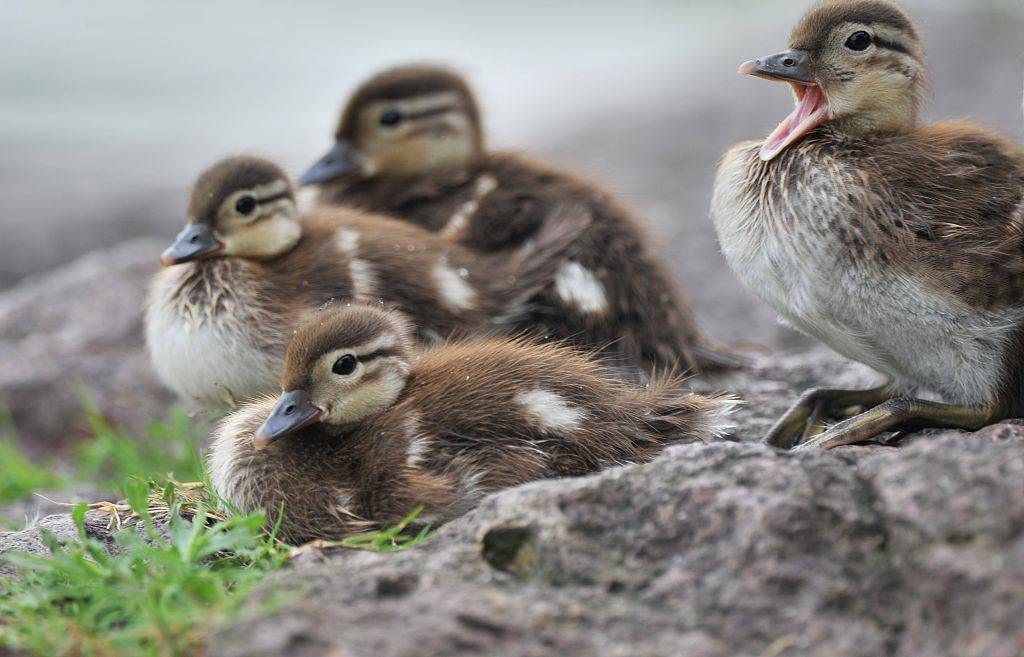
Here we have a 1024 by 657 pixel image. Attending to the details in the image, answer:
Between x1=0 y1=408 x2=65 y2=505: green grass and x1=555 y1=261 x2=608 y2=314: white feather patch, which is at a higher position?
x1=555 y1=261 x2=608 y2=314: white feather patch

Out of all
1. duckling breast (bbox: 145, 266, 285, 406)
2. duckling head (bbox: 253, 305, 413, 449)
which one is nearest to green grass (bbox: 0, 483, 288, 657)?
duckling head (bbox: 253, 305, 413, 449)

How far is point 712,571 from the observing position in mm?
2387

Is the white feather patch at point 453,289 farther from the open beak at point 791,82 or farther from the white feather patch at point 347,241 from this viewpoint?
the open beak at point 791,82

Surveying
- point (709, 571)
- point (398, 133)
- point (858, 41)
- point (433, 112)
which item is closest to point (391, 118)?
point (398, 133)

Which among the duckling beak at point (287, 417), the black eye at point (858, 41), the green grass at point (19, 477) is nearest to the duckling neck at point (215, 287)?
the duckling beak at point (287, 417)

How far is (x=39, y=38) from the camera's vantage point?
15492 millimetres

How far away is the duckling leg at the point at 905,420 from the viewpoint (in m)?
3.25

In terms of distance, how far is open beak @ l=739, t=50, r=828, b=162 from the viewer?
347 cm

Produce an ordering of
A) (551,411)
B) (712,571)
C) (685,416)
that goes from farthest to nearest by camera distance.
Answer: (685,416) < (551,411) < (712,571)

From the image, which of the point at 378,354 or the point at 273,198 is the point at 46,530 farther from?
the point at 273,198

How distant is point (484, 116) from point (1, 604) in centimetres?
338

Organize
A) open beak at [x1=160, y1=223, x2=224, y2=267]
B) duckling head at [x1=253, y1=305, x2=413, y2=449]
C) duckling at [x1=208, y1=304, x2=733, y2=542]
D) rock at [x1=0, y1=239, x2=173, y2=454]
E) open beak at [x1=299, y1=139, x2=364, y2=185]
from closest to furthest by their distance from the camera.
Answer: duckling at [x1=208, y1=304, x2=733, y2=542], duckling head at [x1=253, y1=305, x2=413, y2=449], open beak at [x1=160, y1=223, x2=224, y2=267], open beak at [x1=299, y1=139, x2=364, y2=185], rock at [x1=0, y1=239, x2=173, y2=454]

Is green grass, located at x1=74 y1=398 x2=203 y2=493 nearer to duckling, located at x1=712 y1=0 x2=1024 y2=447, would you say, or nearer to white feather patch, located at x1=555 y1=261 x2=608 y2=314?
white feather patch, located at x1=555 y1=261 x2=608 y2=314

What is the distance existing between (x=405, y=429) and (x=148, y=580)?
810mm
